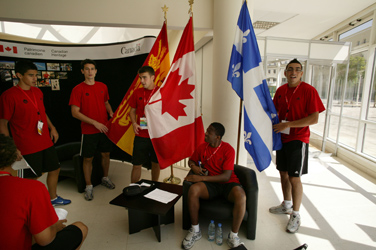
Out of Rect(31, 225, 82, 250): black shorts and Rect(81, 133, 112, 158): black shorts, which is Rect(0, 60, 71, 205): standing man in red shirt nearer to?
Rect(81, 133, 112, 158): black shorts

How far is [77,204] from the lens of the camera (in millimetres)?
2797

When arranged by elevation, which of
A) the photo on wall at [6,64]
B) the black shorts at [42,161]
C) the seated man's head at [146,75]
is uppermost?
the photo on wall at [6,64]

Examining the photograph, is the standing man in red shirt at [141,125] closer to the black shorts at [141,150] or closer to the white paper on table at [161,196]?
the black shorts at [141,150]

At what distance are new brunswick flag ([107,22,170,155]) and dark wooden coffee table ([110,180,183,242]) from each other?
0.97 meters

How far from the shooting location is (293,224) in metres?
2.26

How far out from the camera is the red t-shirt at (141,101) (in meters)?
2.67

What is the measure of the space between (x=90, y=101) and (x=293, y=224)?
112 inches

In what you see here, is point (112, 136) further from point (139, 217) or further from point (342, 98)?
point (342, 98)

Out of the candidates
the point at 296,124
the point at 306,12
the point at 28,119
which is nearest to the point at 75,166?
the point at 28,119

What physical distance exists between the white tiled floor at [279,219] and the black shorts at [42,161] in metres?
0.57

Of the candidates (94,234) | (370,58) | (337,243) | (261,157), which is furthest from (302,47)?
(94,234)

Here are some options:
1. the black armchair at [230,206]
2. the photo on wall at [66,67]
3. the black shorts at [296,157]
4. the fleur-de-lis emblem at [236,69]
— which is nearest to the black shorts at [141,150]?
the black armchair at [230,206]

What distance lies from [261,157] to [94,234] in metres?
1.92

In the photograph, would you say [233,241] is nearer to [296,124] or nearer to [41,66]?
[296,124]
